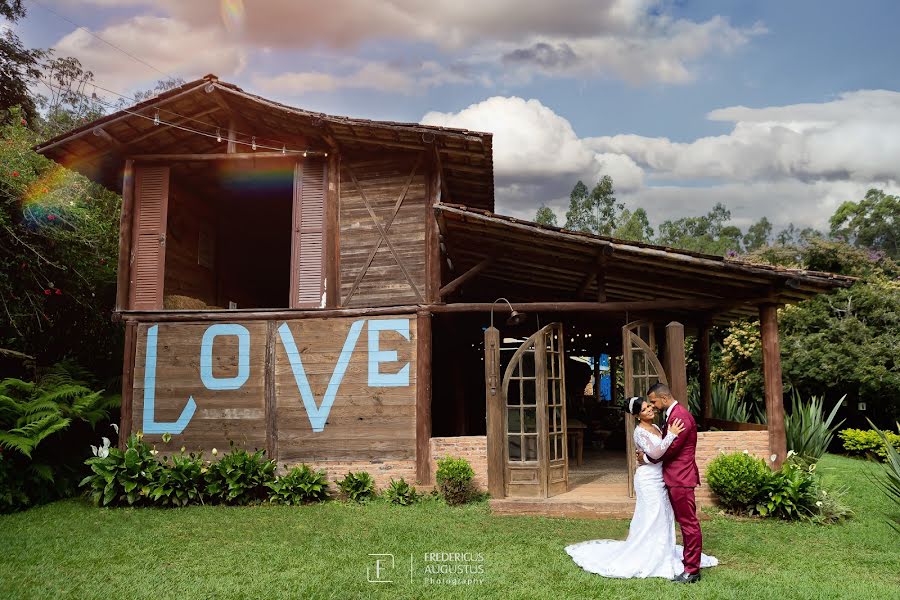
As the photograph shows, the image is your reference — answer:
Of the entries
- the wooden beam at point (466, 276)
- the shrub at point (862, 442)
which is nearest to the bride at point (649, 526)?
the wooden beam at point (466, 276)

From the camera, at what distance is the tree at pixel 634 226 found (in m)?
44.0

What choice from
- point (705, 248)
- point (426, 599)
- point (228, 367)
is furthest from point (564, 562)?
point (705, 248)

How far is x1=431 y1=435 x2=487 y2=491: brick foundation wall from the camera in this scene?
9.06 m

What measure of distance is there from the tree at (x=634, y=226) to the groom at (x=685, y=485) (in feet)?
129

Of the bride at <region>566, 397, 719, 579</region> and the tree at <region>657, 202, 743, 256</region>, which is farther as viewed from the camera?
the tree at <region>657, 202, 743, 256</region>

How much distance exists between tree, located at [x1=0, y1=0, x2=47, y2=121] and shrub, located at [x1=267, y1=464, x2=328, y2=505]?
12419 mm

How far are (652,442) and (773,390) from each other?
12.5 ft

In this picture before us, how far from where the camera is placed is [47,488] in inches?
369

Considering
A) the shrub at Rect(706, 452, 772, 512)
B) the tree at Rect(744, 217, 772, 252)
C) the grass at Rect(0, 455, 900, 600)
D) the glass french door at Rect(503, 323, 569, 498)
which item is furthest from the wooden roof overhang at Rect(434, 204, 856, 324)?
the tree at Rect(744, 217, 772, 252)

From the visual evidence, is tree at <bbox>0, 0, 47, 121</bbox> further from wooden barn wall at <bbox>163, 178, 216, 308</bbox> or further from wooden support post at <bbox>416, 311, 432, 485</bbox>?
wooden support post at <bbox>416, 311, 432, 485</bbox>

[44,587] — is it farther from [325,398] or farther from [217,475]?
[325,398]

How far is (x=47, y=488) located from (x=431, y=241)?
692 centimetres

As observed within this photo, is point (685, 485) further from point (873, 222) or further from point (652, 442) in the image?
point (873, 222)

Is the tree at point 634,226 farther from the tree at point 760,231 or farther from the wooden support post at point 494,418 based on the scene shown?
the wooden support post at point 494,418
